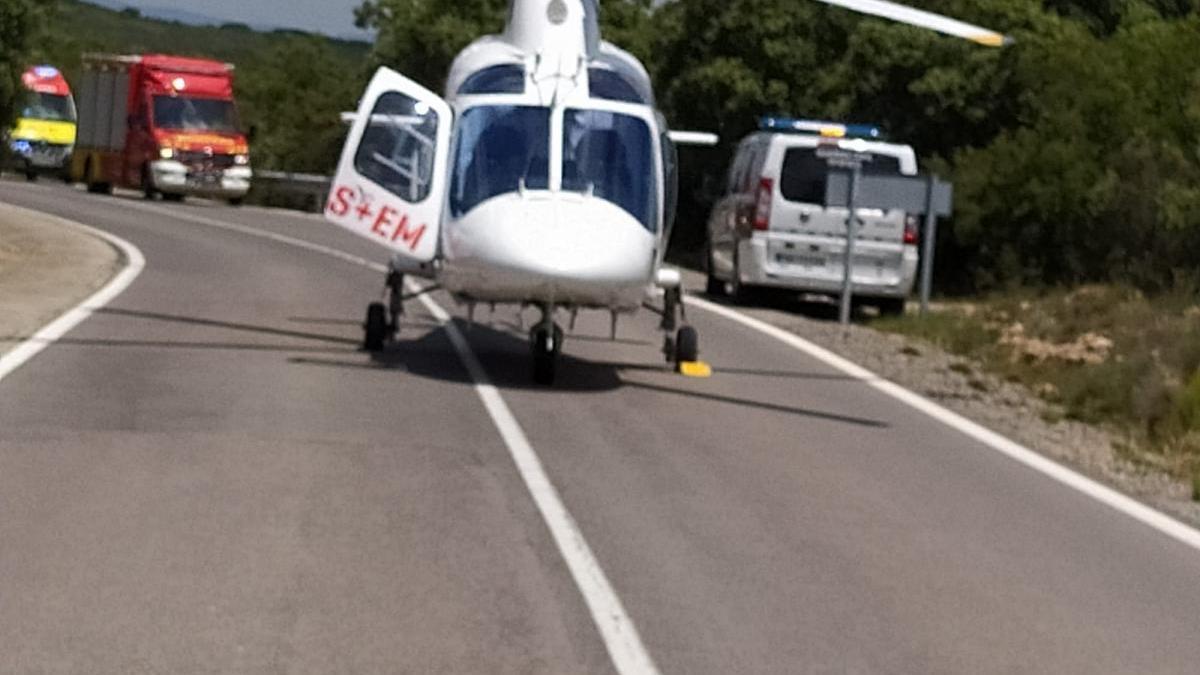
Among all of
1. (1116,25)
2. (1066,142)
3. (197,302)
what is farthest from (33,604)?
(1116,25)

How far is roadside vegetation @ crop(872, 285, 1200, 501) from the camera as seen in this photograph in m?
19.2

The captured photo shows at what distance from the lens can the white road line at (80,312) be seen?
18.1 meters

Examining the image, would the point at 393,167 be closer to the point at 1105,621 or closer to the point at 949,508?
the point at 949,508

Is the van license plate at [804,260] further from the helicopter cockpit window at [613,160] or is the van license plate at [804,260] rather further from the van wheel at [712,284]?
the helicopter cockpit window at [613,160]

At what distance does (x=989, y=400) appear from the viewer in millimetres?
20875

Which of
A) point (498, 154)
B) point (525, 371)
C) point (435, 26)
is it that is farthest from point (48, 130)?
point (498, 154)

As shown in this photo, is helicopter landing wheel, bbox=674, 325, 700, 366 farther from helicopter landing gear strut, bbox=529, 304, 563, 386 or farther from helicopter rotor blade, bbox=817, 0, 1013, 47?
helicopter rotor blade, bbox=817, 0, 1013, 47

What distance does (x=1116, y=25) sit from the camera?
49062 millimetres

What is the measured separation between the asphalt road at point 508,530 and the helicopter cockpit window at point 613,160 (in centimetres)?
141

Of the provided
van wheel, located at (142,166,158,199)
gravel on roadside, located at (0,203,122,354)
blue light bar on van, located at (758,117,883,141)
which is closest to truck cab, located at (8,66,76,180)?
van wheel, located at (142,166,158,199)

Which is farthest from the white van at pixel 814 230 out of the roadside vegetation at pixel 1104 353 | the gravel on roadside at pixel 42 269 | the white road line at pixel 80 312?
the gravel on roadside at pixel 42 269

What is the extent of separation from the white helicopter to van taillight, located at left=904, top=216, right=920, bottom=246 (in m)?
9.34

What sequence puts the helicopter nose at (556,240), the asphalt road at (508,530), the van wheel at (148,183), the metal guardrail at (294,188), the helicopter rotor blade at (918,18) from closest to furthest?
1. the asphalt road at (508,530)
2. the helicopter rotor blade at (918,18)
3. the helicopter nose at (556,240)
4. the van wheel at (148,183)
5. the metal guardrail at (294,188)

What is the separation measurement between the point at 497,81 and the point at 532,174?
1.14 m
